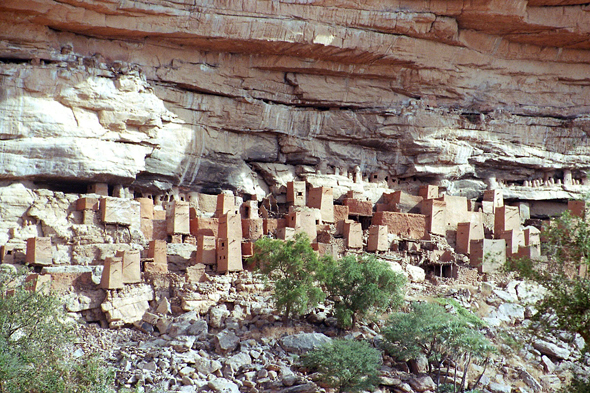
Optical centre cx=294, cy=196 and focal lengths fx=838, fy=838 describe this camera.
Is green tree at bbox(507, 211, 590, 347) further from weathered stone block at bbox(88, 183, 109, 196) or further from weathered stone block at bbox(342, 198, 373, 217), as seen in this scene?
weathered stone block at bbox(88, 183, 109, 196)

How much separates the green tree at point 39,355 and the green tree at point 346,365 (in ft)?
16.5

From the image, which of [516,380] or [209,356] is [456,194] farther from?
[209,356]

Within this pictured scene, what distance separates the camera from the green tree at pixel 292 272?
2348cm

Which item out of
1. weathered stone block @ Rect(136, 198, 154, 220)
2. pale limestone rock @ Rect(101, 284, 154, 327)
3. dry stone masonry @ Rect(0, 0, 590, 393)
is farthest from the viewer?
weathered stone block @ Rect(136, 198, 154, 220)

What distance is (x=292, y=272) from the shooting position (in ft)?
79.6

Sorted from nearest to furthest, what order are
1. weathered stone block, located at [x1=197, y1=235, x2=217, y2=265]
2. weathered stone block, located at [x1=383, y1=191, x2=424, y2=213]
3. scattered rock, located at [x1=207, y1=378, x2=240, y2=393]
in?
scattered rock, located at [x1=207, y1=378, x2=240, y2=393] → weathered stone block, located at [x1=197, y1=235, x2=217, y2=265] → weathered stone block, located at [x1=383, y1=191, x2=424, y2=213]

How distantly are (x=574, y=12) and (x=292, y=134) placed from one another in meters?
12.9

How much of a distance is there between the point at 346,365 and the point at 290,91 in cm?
1751

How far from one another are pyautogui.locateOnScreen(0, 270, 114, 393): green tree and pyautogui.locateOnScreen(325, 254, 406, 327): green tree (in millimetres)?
7283

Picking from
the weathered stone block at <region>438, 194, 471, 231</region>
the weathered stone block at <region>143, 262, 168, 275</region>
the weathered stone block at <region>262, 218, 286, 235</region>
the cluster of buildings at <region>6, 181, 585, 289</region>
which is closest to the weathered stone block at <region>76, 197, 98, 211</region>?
the cluster of buildings at <region>6, 181, 585, 289</region>

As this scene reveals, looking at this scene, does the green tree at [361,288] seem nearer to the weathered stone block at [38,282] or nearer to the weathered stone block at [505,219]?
the weathered stone block at [38,282]

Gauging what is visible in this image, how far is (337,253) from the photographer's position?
28438 mm

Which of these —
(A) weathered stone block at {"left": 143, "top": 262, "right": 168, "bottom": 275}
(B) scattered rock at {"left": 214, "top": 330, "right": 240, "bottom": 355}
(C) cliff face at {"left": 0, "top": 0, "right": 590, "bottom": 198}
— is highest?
(C) cliff face at {"left": 0, "top": 0, "right": 590, "bottom": 198}

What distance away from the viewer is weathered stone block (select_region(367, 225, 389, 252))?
29250 millimetres
